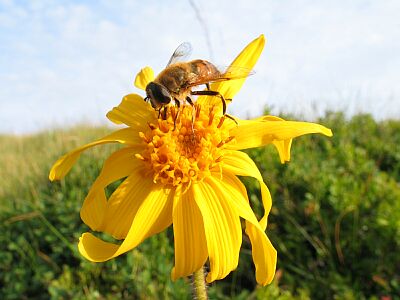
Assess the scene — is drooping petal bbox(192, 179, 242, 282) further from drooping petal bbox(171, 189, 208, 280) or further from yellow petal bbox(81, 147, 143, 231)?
yellow petal bbox(81, 147, 143, 231)

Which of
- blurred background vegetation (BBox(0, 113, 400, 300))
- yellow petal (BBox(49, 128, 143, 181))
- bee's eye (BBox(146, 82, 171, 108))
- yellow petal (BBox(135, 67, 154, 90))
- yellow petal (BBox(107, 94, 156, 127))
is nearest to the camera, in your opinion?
bee's eye (BBox(146, 82, 171, 108))

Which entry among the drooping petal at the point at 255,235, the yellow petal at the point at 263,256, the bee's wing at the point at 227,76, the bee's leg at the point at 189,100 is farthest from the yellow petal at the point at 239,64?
the yellow petal at the point at 263,256

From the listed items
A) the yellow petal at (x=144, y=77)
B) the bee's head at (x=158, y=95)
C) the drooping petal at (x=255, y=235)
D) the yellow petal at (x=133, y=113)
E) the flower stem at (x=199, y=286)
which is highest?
the yellow petal at (x=144, y=77)

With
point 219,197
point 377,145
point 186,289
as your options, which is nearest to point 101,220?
point 219,197

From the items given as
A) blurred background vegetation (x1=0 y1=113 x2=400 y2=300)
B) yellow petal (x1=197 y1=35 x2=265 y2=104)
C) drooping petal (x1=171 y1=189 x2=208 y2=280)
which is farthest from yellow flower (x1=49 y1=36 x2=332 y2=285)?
blurred background vegetation (x1=0 y1=113 x2=400 y2=300)

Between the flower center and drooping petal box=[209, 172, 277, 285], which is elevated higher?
the flower center

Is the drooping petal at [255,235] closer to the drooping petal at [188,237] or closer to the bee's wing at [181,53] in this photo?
the drooping petal at [188,237]
